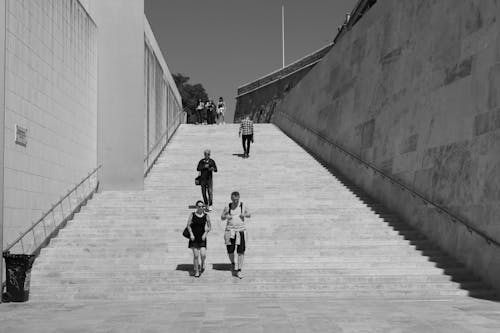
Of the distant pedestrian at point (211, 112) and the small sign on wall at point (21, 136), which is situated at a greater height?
the distant pedestrian at point (211, 112)

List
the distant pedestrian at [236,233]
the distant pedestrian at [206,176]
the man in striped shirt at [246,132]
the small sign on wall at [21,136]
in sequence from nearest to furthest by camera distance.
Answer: the distant pedestrian at [236,233] → the small sign on wall at [21,136] → the distant pedestrian at [206,176] → the man in striped shirt at [246,132]

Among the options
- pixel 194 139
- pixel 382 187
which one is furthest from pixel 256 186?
pixel 194 139

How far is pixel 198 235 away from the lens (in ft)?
33.0

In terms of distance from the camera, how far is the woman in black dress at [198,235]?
995 cm

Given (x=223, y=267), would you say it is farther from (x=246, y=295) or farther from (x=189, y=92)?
(x=189, y=92)

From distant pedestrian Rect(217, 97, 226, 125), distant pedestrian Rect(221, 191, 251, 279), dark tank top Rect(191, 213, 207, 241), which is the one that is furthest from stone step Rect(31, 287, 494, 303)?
distant pedestrian Rect(217, 97, 226, 125)

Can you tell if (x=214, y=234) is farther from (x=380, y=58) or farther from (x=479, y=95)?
(x=380, y=58)

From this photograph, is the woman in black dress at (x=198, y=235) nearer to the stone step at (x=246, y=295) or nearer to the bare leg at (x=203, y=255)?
the bare leg at (x=203, y=255)

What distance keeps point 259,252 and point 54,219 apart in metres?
3.71

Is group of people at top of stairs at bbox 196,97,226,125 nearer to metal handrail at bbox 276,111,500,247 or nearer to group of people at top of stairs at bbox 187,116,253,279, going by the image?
metal handrail at bbox 276,111,500,247

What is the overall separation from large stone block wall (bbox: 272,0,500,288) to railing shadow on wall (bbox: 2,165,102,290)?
20.3ft

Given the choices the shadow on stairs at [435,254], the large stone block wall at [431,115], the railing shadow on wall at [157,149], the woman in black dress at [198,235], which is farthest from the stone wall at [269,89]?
the woman in black dress at [198,235]

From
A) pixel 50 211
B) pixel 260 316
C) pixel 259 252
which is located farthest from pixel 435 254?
pixel 50 211

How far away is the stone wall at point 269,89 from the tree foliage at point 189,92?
7745 millimetres
